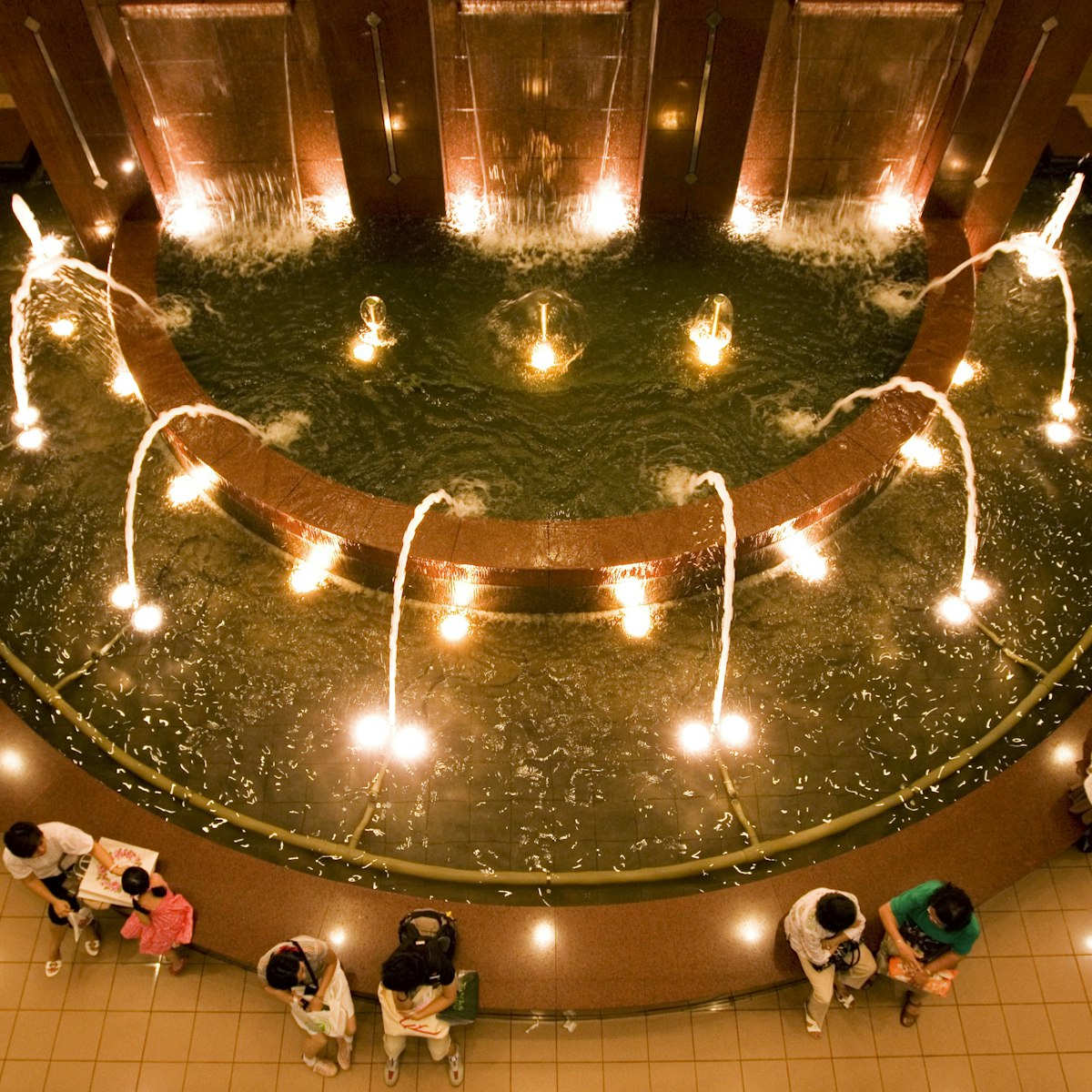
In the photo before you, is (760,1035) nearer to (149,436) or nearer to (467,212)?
(149,436)

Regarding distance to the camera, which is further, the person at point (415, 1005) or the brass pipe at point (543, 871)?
the brass pipe at point (543, 871)

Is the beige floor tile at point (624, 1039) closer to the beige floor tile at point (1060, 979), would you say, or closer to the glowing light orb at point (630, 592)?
the beige floor tile at point (1060, 979)

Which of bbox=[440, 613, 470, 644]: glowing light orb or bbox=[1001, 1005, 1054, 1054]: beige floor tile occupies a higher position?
bbox=[440, 613, 470, 644]: glowing light orb

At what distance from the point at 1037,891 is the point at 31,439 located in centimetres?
737

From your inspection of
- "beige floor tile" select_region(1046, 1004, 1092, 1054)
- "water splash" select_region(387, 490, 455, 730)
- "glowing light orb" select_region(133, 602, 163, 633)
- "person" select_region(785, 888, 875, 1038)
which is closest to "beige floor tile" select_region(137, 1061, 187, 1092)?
"water splash" select_region(387, 490, 455, 730)

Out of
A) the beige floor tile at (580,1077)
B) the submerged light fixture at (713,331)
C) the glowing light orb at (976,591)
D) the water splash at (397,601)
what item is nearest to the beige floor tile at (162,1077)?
the beige floor tile at (580,1077)

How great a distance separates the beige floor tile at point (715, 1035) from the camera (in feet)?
16.5

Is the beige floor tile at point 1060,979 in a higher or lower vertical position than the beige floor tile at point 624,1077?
higher

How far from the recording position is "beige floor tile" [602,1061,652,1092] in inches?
195

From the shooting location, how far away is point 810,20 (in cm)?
762

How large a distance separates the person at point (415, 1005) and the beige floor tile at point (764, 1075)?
57.4 inches

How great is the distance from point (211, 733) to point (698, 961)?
3.13m

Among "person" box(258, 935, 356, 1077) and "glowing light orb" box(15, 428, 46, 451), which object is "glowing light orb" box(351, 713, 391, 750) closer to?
"person" box(258, 935, 356, 1077)

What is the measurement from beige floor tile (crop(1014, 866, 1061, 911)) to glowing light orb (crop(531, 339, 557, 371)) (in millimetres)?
4621
